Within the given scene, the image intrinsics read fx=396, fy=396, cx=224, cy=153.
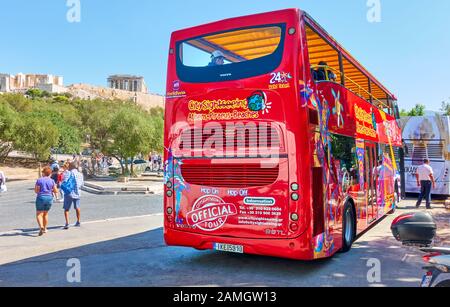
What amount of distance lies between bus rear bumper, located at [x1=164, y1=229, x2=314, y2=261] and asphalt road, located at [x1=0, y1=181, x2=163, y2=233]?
6.39 metres

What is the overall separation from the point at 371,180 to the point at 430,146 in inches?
408

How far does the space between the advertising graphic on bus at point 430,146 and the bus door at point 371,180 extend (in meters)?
9.59

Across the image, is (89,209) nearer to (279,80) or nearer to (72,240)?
(72,240)

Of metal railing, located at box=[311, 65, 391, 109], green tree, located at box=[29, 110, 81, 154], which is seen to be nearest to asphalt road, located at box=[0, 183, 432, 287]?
metal railing, located at box=[311, 65, 391, 109]

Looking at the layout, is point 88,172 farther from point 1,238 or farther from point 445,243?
point 445,243

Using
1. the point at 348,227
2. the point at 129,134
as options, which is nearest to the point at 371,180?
the point at 348,227

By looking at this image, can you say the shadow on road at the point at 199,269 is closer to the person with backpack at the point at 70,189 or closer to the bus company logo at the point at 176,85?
the person with backpack at the point at 70,189

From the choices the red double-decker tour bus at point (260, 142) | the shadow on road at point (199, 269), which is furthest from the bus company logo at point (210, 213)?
the shadow on road at point (199, 269)

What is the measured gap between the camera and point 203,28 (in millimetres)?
6891

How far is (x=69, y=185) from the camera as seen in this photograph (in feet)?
35.1

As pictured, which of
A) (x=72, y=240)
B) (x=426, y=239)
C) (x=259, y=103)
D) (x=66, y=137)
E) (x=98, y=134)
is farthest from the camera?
(x=66, y=137)

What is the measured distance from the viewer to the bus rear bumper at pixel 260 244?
18.9 ft

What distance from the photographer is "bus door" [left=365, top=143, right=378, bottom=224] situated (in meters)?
9.05

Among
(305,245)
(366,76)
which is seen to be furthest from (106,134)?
(305,245)
